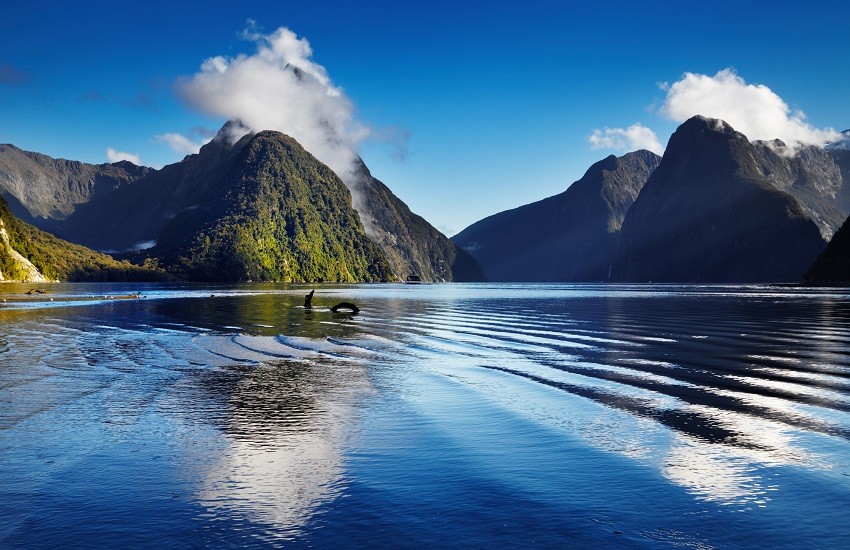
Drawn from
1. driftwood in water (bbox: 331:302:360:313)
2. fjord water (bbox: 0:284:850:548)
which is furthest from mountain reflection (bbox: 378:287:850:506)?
driftwood in water (bbox: 331:302:360:313)

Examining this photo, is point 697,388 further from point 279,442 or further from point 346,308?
point 346,308

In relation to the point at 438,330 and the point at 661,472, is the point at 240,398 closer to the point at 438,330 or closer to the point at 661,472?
the point at 661,472

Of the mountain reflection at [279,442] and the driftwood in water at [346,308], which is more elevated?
the driftwood in water at [346,308]

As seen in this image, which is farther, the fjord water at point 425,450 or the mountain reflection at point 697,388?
the mountain reflection at point 697,388

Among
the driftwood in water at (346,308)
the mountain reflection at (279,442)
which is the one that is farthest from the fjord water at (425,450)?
the driftwood in water at (346,308)

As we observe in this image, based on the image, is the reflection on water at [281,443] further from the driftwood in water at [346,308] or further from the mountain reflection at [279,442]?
the driftwood in water at [346,308]

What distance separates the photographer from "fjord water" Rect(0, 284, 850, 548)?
10.9 metres

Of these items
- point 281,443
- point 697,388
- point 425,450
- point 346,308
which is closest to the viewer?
point 425,450

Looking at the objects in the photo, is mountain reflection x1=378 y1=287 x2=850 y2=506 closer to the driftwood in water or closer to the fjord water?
the fjord water

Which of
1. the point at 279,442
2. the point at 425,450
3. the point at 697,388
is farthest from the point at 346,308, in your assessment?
the point at 425,450

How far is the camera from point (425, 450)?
52.6 feet

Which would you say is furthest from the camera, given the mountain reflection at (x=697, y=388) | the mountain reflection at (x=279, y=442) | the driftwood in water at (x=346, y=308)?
the driftwood in water at (x=346, y=308)

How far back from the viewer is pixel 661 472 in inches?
554

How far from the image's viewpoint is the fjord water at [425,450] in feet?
35.7
